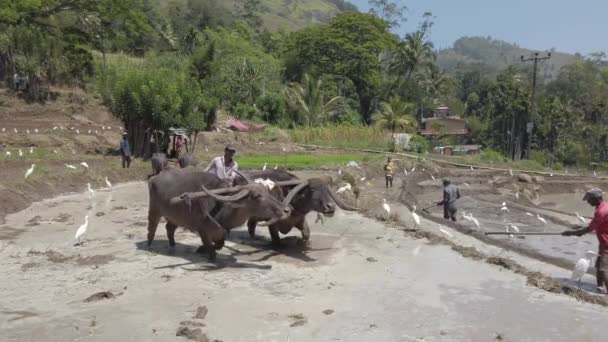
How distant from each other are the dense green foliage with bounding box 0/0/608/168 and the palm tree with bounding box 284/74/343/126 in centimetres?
12

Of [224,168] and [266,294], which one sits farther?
[224,168]

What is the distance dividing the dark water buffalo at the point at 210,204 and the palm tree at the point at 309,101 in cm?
3738

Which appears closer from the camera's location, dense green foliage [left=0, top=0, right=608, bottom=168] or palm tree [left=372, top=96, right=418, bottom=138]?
dense green foliage [left=0, top=0, right=608, bottom=168]

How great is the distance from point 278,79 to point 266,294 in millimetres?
50484

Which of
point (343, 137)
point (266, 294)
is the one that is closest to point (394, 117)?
point (343, 137)

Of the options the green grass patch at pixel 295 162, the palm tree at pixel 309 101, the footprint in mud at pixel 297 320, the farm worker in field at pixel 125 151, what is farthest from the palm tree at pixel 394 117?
the footprint in mud at pixel 297 320

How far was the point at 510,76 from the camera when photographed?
2756 inches

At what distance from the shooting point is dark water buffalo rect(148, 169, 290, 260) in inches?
347

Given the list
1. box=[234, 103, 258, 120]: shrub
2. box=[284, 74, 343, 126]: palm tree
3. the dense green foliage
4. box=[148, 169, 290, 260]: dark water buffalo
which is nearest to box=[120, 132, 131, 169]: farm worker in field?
the dense green foliage

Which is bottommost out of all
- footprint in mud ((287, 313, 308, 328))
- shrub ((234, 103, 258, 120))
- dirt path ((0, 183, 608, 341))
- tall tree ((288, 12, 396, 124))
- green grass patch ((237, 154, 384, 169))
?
green grass patch ((237, 154, 384, 169))

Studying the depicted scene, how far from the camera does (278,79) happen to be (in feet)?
187

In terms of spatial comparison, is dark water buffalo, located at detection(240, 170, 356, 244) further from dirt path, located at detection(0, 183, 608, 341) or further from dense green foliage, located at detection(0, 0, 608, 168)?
dense green foliage, located at detection(0, 0, 608, 168)

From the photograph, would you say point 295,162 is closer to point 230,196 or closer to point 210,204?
point 210,204

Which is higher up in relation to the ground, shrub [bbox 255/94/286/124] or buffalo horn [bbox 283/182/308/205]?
shrub [bbox 255/94/286/124]
